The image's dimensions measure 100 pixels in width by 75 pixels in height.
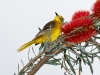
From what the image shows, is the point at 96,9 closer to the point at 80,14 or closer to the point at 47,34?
the point at 80,14

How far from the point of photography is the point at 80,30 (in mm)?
390

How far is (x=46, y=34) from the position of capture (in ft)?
1.69

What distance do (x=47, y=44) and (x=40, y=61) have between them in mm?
67

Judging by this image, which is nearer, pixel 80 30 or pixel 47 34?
pixel 80 30

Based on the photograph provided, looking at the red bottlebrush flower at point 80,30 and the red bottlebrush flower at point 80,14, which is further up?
the red bottlebrush flower at point 80,14

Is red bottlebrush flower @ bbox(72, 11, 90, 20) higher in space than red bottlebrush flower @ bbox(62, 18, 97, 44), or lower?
higher

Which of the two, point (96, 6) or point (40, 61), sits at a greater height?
point (96, 6)

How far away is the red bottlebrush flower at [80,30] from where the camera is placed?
385 millimetres

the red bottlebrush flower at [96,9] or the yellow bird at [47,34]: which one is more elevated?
the red bottlebrush flower at [96,9]

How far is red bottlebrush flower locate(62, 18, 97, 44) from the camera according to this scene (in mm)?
385

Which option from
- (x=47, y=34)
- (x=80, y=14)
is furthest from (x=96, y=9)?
(x=47, y=34)

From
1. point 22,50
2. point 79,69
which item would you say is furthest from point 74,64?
point 22,50

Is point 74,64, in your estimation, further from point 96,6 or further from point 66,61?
point 96,6

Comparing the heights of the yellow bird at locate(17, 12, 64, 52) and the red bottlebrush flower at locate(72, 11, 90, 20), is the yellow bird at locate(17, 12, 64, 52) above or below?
below
